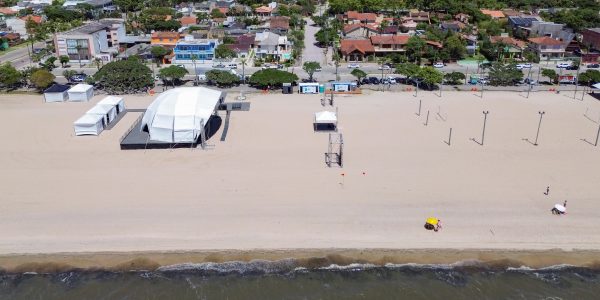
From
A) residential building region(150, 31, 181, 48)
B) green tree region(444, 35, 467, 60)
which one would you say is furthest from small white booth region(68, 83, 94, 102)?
green tree region(444, 35, 467, 60)

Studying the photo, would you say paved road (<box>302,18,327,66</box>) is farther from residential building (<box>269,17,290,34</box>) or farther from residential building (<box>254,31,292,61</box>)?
residential building (<box>269,17,290,34</box>)

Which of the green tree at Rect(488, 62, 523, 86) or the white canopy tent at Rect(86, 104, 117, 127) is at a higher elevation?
the green tree at Rect(488, 62, 523, 86)

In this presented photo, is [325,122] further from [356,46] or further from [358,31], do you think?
[358,31]

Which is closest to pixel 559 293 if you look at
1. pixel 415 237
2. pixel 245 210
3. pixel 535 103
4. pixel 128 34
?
pixel 415 237

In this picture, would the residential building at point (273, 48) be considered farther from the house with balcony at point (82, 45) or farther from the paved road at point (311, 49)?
the house with balcony at point (82, 45)

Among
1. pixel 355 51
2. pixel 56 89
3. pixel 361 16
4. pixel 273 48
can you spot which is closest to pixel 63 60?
pixel 56 89
